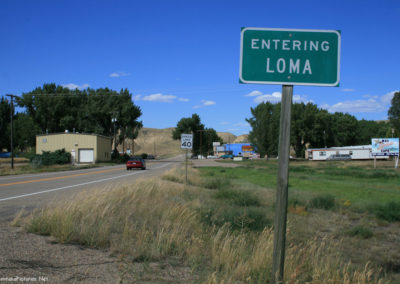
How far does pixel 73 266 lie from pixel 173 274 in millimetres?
1277

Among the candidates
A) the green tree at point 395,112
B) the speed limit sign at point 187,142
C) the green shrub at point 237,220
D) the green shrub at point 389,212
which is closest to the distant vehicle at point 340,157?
the green tree at point 395,112

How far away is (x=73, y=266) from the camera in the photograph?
4.62m

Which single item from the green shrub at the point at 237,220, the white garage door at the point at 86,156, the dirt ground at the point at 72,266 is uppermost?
the dirt ground at the point at 72,266

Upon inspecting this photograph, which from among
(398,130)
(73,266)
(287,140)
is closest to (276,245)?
(287,140)

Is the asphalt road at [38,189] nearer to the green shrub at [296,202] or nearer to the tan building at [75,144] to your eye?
the green shrub at [296,202]

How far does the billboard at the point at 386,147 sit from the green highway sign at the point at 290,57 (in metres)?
55.2

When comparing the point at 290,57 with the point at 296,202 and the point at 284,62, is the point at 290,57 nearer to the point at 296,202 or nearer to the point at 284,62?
the point at 284,62

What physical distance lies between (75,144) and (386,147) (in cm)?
4757

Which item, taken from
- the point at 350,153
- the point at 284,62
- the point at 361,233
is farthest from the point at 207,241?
the point at 350,153

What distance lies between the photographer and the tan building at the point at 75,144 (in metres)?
57.5

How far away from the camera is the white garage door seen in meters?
58.7

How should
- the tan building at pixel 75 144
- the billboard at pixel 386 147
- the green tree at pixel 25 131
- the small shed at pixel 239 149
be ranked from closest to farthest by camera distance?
the billboard at pixel 386 147 → the tan building at pixel 75 144 → the green tree at pixel 25 131 → the small shed at pixel 239 149

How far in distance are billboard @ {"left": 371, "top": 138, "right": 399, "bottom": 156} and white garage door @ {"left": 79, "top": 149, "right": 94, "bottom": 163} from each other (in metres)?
44.1

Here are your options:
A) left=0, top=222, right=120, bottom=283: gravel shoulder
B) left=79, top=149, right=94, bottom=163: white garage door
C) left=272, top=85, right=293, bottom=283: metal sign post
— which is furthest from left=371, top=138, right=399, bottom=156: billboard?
left=0, top=222, right=120, bottom=283: gravel shoulder
